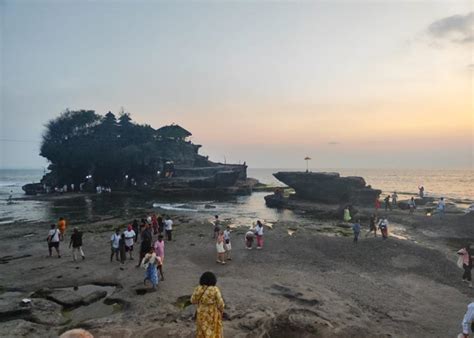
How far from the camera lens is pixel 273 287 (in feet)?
45.0

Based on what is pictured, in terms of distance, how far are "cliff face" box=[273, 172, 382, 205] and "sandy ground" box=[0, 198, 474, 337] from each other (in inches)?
820

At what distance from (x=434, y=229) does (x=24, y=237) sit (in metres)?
35.7

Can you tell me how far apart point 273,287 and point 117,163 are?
69.2 metres

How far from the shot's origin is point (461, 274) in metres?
16.1

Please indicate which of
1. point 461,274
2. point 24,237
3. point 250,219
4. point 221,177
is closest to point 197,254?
point 461,274

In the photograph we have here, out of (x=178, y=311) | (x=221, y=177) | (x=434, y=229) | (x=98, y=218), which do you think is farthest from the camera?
(x=221, y=177)

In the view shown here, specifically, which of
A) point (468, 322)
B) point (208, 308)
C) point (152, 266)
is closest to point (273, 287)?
point (152, 266)

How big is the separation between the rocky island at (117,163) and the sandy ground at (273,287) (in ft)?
153

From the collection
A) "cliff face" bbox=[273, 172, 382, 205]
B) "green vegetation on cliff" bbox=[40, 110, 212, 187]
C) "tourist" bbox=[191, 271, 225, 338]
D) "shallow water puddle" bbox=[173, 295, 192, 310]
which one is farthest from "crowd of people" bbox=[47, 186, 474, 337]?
"green vegetation on cliff" bbox=[40, 110, 212, 187]

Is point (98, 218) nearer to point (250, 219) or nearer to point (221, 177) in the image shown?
point (250, 219)

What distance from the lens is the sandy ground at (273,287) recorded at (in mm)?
10016

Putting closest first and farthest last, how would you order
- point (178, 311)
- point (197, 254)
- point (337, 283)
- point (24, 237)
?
point (178, 311) → point (337, 283) → point (197, 254) → point (24, 237)

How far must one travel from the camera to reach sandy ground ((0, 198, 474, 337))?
10.0 meters

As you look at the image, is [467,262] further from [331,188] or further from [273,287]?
[331,188]
